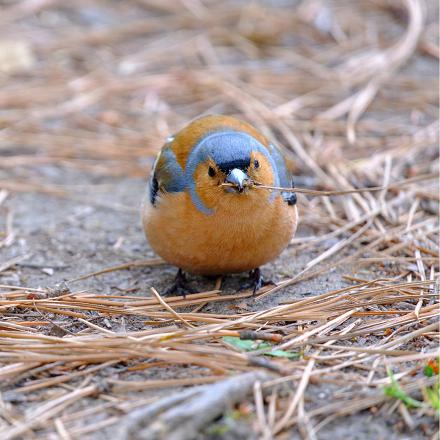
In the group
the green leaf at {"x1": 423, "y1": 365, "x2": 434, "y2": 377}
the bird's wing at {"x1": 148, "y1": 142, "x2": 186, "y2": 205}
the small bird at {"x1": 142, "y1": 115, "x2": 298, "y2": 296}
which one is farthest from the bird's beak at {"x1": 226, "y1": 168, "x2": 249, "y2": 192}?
the green leaf at {"x1": 423, "y1": 365, "x2": 434, "y2": 377}

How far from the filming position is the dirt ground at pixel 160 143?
Answer: 9.78ft

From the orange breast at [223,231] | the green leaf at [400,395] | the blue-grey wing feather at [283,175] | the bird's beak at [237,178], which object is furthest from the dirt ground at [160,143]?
the bird's beak at [237,178]

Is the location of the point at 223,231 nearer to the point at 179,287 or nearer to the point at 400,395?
the point at 179,287

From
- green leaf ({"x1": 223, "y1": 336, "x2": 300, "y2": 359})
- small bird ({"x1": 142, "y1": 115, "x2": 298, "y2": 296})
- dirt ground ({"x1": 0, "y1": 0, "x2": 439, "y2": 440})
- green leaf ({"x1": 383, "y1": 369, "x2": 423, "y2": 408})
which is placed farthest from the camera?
small bird ({"x1": 142, "y1": 115, "x2": 298, "y2": 296})

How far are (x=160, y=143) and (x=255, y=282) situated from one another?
7.03 feet

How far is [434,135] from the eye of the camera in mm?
5898

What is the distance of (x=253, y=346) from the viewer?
3.25 metres

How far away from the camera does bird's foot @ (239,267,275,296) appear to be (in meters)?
4.16

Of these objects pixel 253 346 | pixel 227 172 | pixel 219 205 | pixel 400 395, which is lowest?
pixel 253 346

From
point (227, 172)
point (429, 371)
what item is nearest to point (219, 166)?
point (227, 172)

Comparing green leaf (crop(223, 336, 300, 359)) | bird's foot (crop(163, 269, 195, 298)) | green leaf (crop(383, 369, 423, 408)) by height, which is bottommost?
bird's foot (crop(163, 269, 195, 298))

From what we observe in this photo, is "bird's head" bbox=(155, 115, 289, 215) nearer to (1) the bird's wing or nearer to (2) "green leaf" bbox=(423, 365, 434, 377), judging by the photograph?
(1) the bird's wing

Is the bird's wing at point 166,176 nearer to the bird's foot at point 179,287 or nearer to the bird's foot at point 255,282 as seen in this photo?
the bird's foot at point 179,287

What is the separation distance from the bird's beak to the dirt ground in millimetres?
653
